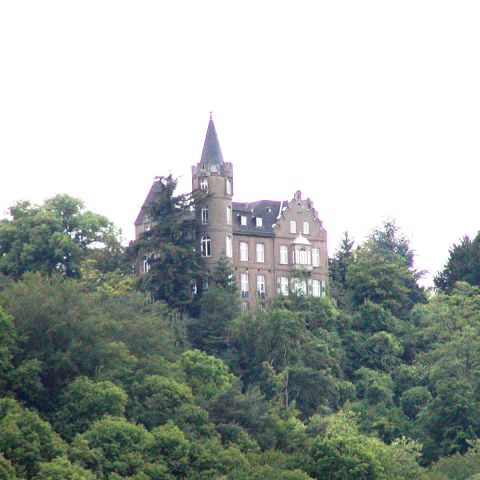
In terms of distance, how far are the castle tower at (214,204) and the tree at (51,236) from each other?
867cm

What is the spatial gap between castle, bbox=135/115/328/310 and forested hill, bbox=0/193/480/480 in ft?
7.63

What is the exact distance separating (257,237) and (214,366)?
19315 millimetres

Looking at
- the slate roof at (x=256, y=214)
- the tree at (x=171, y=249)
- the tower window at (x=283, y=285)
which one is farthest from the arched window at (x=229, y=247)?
the tower window at (x=283, y=285)

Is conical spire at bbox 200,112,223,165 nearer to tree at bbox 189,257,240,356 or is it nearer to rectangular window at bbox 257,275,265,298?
rectangular window at bbox 257,275,265,298

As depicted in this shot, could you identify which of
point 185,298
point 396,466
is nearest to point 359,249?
point 185,298

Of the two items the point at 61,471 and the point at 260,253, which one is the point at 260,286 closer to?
the point at 260,253

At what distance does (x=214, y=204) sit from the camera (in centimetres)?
12025

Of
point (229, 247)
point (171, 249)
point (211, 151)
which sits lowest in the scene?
point (171, 249)

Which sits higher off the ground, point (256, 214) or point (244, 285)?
point (256, 214)

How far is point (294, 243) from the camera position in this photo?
125 meters

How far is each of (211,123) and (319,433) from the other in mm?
29226

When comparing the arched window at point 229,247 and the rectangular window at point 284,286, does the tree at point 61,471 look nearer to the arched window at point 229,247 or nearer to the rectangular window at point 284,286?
the arched window at point 229,247

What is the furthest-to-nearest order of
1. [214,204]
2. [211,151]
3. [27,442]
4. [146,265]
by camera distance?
1. [211,151]
2. [146,265]
3. [214,204]
4. [27,442]

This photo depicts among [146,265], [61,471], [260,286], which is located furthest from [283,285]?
[61,471]
